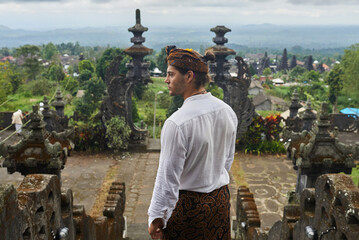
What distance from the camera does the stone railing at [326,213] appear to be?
1.98m

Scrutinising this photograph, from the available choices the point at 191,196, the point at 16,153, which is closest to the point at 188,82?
the point at 191,196

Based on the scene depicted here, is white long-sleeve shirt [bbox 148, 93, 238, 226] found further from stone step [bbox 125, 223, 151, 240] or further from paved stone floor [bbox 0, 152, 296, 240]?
paved stone floor [bbox 0, 152, 296, 240]

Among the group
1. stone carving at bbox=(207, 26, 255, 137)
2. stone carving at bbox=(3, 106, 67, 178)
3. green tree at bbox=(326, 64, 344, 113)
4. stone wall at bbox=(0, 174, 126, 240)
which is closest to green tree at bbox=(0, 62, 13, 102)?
stone carving at bbox=(207, 26, 255, 137)

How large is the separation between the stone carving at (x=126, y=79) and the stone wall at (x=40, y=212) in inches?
297

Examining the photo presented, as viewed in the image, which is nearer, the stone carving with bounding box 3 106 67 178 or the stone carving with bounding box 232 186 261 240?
the stone carving with bounding box 232 186 261 240

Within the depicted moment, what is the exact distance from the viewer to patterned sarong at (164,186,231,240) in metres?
2.67

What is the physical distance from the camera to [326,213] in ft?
7.73

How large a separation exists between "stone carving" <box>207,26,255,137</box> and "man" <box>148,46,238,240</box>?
28.4 feet

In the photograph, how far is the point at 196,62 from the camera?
252 cm

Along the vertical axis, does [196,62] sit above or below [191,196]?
above

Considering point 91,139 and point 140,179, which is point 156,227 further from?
point 91,139

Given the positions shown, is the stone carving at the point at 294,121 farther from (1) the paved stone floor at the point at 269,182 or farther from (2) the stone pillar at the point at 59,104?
(2) the stone pillar at the point at 59,104

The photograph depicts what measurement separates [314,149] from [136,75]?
6.64 meters

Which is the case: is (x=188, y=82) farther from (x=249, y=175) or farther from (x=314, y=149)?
(x=249, y=175)
